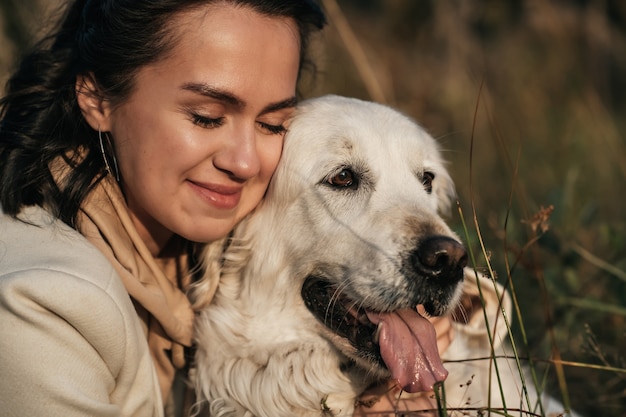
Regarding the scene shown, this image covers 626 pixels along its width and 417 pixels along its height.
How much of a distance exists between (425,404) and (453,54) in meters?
4.83

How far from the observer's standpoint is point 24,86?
111 inches

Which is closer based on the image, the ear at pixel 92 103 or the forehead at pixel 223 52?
the forehead at pixel 223 52

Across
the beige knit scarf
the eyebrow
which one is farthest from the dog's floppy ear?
the beige knit scarf

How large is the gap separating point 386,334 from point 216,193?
0.78m

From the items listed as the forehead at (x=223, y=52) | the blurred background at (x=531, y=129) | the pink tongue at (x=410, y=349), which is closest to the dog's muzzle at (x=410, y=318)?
the pink tongue at (x=410, y=349)

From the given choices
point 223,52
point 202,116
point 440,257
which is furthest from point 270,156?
point 440,257

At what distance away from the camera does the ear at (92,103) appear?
263cm

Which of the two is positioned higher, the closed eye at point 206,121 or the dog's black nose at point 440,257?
the closed eye at point 206,121

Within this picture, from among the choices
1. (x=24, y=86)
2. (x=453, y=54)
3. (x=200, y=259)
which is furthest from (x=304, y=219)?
(x=453, y=54)

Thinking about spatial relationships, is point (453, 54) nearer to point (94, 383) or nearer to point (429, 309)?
point (429, 309)

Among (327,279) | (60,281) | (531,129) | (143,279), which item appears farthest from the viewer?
(531,129)

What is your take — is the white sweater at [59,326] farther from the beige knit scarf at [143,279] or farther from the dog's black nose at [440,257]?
the dog's black nose at [440,257]

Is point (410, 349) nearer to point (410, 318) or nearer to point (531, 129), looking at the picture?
point (410, 318)

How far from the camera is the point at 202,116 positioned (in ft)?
8.23
